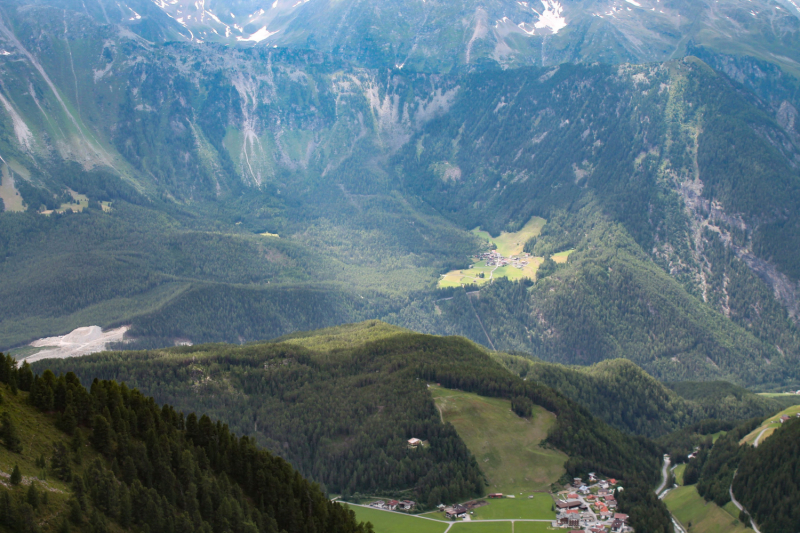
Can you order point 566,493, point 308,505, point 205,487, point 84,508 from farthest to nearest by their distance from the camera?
point 566,493 → point 308,505 → point 205,487 → point 84,508

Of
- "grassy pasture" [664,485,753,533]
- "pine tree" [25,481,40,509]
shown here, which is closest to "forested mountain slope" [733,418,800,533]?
"grassy pasture" [664,485,753,533]

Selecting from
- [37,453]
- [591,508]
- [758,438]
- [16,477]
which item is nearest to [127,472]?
[37,453]

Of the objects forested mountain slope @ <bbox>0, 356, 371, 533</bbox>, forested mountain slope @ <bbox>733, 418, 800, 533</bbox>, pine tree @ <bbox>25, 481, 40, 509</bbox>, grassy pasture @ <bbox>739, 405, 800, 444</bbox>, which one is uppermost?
pine tree @ <bbox>25, 481, 40, 509</bbox>

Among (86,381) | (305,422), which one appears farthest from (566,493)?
(86,381)

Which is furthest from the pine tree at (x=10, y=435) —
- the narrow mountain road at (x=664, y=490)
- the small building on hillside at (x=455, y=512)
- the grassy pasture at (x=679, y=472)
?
the grassy pasture at (x=679, y=472)

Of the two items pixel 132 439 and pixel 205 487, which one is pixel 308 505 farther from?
pixel 132 439

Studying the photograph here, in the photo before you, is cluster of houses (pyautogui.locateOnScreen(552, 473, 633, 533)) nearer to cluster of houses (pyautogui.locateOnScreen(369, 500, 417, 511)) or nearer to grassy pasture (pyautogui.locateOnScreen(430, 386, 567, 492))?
grassy pasture (pyautogui.locateOnScreen(430, 386, 567, 492))
